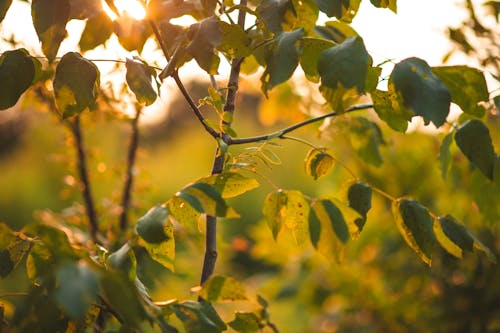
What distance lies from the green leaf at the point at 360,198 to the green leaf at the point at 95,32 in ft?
1.06

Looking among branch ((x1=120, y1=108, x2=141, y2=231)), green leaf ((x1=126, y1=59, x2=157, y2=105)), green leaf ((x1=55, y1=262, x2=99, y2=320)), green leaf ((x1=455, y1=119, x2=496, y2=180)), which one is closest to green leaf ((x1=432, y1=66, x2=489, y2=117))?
green leaf ((x1=455, y1=119, x2=496, y2=180))

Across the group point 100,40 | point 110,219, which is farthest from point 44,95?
point 100,40

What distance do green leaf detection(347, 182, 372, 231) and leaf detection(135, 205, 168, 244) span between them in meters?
0.24

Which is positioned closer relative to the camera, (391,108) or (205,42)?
(205,42)

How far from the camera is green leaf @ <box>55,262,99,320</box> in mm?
395

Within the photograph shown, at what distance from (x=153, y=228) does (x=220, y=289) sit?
112 millimetres

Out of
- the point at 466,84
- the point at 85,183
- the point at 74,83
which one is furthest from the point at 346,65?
the point at 85,183

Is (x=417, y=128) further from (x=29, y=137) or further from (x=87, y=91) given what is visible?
(x=29, y=137)

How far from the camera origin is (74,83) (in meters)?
0.62

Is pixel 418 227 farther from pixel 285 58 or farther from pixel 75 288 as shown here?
pixel 75 288

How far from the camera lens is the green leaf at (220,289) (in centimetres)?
61

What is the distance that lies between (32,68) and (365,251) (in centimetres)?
198

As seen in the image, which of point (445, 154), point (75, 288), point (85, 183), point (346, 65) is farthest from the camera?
point (85, 183)

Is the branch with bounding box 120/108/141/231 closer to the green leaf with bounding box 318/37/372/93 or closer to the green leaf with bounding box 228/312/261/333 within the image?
the green leaf with bounding box 228/312/261/333
